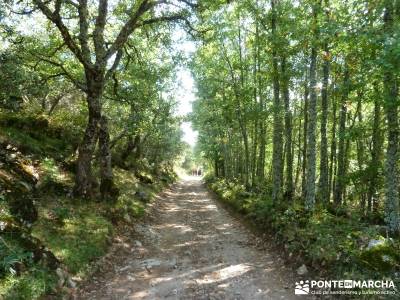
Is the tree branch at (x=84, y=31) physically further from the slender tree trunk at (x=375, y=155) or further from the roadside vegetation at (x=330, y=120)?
the slender tree trunk at (x=375, y=155)

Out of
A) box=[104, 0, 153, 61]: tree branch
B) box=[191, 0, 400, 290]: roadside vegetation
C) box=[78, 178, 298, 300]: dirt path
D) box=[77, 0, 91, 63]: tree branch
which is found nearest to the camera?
box=[191, 0, 400, 290]: roadside vegetation

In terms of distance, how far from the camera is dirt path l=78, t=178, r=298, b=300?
23.3 feet

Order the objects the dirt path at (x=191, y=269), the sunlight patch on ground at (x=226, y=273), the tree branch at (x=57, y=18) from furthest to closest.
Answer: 1. the tree branch at (x=57, y=18)
2. the sunlight patch on ground at (x=226, y=273)
3. the dirt path at (x=191, y=269)

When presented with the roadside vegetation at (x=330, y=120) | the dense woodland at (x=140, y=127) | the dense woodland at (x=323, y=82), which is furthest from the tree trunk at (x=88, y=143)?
the roadside vegetation at (x=330, y=120)

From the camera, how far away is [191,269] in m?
8.52

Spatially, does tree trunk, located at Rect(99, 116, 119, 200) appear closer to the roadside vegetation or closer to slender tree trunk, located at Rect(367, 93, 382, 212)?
the roadside vegetation

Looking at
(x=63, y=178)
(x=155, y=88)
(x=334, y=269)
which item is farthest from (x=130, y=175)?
(x=334, y=269)

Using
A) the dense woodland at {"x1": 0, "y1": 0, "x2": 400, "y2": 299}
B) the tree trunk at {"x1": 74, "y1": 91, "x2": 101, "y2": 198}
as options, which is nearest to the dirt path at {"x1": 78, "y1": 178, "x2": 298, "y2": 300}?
the dense woodland at {"x1": 0, "y1": 0, "x2": 400, "y2": 299}

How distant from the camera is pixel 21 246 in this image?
6793mm

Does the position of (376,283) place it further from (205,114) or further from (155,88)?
(205,114)

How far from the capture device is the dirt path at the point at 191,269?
7102mm

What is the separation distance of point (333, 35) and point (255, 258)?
6.30 metres

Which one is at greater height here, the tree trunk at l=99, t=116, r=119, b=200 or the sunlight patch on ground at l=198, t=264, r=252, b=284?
the tree trunk at l=99, t=116, r=119, b=200

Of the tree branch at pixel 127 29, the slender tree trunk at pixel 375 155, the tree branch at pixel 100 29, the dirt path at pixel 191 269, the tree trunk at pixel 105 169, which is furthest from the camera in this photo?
the tree trunk at pixel 105 169
